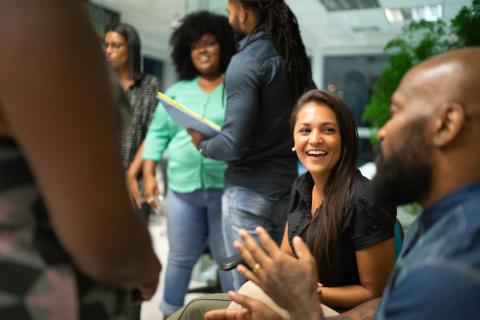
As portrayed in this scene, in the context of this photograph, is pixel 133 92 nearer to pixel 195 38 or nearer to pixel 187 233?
pixel 195 38

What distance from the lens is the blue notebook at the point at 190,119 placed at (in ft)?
5.92

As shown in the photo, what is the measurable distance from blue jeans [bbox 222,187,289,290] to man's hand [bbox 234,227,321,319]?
0.94 meters

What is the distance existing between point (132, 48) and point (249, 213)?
4.06 feet

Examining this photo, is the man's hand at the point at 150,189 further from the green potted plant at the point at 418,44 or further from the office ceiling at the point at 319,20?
the office ceiling at the point at 319,20

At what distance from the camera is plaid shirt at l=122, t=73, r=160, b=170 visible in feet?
7.68

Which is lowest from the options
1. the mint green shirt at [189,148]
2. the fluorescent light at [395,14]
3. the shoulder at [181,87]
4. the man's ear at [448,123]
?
the mint green shirt at [189,148]

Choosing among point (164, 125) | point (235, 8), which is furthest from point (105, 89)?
point (164, 125)

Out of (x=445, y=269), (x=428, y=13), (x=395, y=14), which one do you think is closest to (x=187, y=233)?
(x=445, y=269)

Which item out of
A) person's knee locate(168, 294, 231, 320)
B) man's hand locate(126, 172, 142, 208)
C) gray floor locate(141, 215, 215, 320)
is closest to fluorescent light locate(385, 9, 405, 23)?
man's hand locate(126, 172, 142, 208)

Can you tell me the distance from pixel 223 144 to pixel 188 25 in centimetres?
93

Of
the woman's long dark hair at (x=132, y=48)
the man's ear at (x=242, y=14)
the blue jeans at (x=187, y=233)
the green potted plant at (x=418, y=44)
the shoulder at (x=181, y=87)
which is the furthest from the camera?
the woman's long dark hair at (x=132, y=48)

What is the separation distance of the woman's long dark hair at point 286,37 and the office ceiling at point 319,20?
1.20 m

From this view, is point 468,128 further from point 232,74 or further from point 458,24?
point 458,24

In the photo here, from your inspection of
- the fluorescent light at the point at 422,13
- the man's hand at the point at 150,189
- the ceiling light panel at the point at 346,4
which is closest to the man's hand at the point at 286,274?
the man's hand at the point at 150,189
